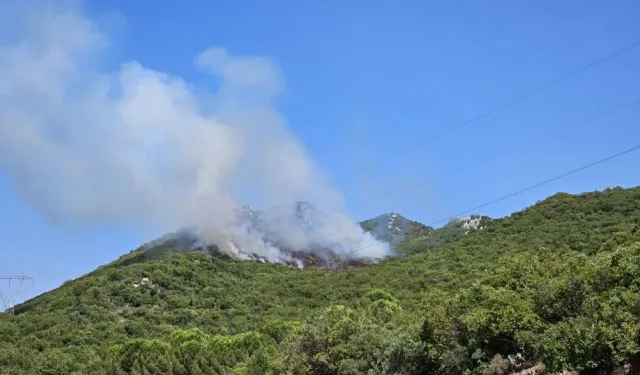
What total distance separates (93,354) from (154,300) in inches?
1059

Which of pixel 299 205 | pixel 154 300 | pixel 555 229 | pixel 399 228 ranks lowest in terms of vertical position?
pixel 555 229

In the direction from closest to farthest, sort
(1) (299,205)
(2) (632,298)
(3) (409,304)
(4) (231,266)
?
(2) (632,298) → (3) (409,304) → (4) (231,266) → (1) (299,205)

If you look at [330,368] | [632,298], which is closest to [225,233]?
[330,368]

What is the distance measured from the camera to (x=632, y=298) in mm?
24141

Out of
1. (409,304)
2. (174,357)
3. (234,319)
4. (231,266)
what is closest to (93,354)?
(174,357)

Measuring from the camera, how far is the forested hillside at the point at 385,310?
29125 millimetres

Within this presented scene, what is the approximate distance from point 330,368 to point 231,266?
79713 mm

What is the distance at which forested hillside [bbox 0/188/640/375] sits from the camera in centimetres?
2912

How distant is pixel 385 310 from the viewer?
206 feet

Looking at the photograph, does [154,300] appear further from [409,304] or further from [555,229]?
[555,229]

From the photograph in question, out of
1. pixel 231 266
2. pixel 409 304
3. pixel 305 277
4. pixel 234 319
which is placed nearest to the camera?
pixel 409 304

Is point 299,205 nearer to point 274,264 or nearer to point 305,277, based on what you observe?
point 274,264

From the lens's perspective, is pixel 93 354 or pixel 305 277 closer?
pixel 93 354

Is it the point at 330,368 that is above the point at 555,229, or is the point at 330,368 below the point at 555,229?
below
